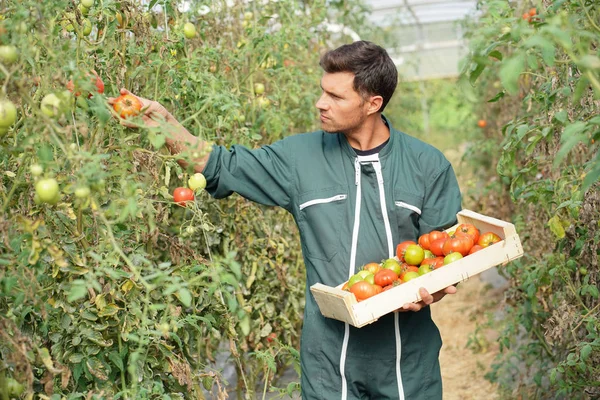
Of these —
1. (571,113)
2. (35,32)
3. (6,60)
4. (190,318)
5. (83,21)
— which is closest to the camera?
(6,60)

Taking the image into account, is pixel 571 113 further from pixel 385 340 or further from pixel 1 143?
pixel 1 143

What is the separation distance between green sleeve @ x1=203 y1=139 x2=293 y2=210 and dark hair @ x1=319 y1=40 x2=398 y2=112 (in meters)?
0.30

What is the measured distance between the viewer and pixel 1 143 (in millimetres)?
1746

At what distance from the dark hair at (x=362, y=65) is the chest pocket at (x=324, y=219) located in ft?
1.07

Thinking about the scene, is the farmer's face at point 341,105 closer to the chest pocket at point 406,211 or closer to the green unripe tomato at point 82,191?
the chest pocket at point 406,211

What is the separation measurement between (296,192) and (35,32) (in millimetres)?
1042

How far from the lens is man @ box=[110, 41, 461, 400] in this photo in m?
2.38

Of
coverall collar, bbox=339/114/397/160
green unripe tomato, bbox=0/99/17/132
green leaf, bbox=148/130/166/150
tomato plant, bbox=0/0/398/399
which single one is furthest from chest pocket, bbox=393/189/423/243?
green unripe tomato, bbox=0/99/17/132

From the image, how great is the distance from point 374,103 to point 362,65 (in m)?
0.12

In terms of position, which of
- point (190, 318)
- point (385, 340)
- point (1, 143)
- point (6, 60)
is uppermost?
point (6, 60)

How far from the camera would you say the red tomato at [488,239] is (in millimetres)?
2318

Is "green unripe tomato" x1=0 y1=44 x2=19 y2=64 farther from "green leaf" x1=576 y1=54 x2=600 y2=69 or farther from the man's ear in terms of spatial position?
the man's ear

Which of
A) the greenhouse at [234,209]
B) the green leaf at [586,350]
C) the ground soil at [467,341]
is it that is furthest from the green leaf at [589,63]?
the ground soil at [467,341]

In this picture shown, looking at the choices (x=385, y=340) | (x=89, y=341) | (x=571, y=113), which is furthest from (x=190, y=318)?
(x=571, y=113)
